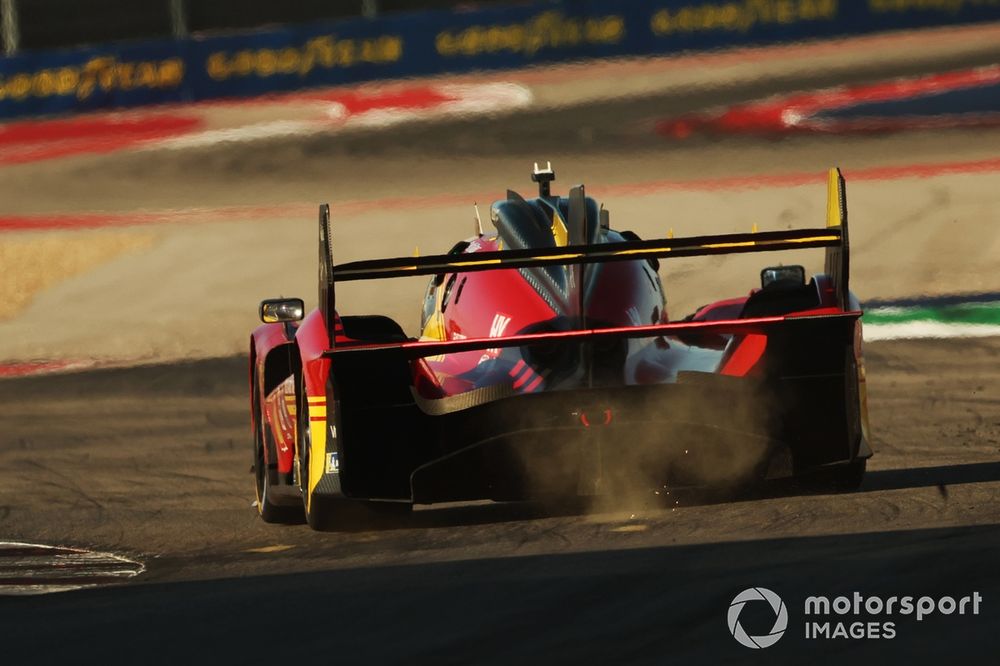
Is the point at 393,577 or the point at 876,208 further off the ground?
the point at 876,208

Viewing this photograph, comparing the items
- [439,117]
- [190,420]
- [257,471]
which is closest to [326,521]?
[257,471]

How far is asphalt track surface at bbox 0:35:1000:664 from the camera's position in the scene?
5121 millimetres

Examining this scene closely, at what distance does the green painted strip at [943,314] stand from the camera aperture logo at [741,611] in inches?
347

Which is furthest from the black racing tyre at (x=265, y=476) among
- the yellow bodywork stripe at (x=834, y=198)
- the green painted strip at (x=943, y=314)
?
the green painted strip at (x=943, y=314)

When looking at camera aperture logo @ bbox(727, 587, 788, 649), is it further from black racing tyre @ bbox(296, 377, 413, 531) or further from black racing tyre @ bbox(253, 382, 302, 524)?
black racing tyre @ bbox(253, 382, 302, 524)

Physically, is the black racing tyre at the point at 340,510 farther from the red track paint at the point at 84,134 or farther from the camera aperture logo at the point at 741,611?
the red track paint at the point at 84,134

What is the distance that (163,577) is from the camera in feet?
22.6

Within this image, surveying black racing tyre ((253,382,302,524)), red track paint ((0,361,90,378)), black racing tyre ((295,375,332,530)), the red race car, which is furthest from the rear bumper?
red track paint ((0,361,90,378))

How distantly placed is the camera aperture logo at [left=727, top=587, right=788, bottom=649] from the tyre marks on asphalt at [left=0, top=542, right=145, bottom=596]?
254 centimetres

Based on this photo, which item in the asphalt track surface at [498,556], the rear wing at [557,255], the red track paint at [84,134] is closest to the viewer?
the asphalt track surface at [498,556]

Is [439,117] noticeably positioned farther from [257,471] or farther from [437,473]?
[437,473]

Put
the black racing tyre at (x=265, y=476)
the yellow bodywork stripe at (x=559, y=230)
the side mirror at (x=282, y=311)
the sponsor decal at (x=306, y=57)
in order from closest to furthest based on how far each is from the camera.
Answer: the yellow bodywork stripe at (x=559, y=230)
the side mirror at (x=282, y=311)
the black racing tyre at (x=265, y=476)
the sponsor decal at (x=306, y=57)

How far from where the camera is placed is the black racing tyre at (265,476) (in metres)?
8.48

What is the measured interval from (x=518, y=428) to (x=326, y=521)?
3.06 ft
